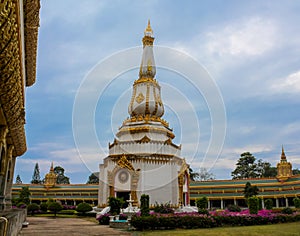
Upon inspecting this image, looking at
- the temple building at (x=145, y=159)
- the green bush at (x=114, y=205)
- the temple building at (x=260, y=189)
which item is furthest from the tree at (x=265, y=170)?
the green bush at (x=114, y=205)

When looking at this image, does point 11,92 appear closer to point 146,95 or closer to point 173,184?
point 173,184

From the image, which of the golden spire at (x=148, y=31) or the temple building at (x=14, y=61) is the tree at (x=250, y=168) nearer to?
the golden spire at (x=148, y=31)

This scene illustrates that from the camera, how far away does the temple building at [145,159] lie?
28.4m

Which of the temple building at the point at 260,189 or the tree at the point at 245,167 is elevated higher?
the tree at the point at 245,167

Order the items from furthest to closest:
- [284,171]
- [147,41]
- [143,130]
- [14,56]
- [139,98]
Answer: [284,171], [147,41], [139,98], [143,130], [14,56]

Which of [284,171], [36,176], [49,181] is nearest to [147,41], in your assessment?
[284,171]

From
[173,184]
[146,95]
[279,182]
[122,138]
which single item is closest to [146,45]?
[146,95]

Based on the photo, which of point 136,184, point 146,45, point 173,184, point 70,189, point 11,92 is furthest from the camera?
point 70,189

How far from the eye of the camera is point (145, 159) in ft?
94.3

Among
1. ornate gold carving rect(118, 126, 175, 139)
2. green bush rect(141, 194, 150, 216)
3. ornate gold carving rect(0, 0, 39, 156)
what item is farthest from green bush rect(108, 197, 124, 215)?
ornate gold carving rect(0, 0, 39, 156)

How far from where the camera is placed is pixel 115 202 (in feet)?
76.2

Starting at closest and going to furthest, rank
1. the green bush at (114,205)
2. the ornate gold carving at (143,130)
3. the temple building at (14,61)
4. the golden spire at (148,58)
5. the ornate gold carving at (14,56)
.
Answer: the ornate gold carving at (14,56)
the temple building at (14,61)
the green bush at (114,205)
the ornate gold carving at (143,130)
the golden spire at (148,58)

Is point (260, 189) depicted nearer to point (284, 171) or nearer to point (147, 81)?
point (284, 171)

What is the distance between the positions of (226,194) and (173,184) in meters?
13.1
